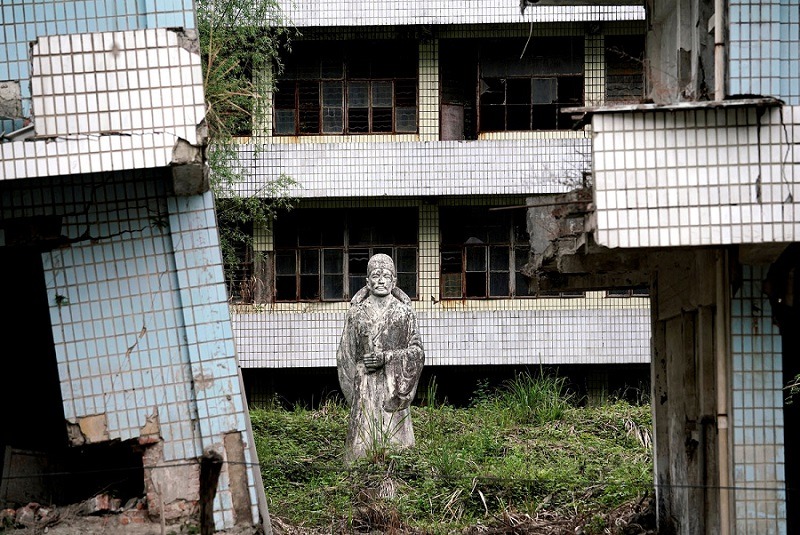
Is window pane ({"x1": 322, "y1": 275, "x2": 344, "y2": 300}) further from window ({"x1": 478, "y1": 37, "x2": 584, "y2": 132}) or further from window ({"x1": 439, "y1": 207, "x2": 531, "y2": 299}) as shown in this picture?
window ({"x1": 478, "y1": 37, "x2": 584, "y2": 132})

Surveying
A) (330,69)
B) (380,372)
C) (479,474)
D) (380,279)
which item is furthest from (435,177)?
(479,474)

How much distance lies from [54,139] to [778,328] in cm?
512

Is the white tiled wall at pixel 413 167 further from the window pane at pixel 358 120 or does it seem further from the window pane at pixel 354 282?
the window pane at pixel 354 282

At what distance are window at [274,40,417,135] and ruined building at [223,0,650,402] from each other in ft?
0.08

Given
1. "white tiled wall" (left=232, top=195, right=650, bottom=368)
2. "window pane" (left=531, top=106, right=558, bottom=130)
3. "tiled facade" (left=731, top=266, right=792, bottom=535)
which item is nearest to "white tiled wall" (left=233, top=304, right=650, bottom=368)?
"white tiled wall" (left=232, top=195, right=650, bottom=368)

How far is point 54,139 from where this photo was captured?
8000 millimetres

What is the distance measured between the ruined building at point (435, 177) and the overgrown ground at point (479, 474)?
11.6 feet

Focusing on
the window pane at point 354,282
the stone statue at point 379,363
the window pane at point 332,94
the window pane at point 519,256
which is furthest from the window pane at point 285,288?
the stone statue at point 379,363

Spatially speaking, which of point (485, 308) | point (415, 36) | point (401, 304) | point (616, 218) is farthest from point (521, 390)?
point (616, 218)

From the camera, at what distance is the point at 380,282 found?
1383 cm

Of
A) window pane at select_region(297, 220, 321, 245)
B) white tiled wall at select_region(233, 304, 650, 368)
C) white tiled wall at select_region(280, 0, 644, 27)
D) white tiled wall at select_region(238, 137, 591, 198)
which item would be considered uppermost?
white tiled wall at select_region(280, 0, 644, 27)

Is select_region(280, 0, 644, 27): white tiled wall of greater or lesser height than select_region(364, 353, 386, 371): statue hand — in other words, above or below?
above

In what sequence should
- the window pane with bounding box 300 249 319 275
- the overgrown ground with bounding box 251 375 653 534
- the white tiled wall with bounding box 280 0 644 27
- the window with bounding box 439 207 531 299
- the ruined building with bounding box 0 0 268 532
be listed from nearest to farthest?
the ruined building with bounding box 0 0 268 532, the overgrown ground with bounding box 251 375 653 534, the white tiled wall with bounding box 280 0 644 27, the window with bounding box 439 207 531 299, the window pane with bounding box 300 249 319 275

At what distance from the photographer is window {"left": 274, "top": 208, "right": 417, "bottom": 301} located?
20516 millimetres
